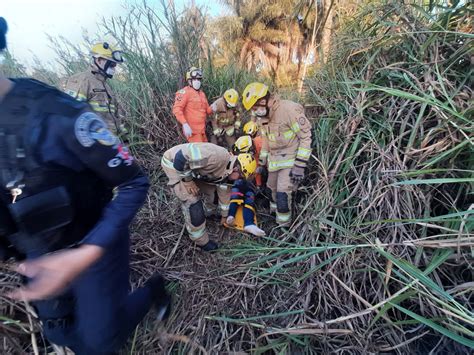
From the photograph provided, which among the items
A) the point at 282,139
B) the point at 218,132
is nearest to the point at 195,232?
the point at 282,139

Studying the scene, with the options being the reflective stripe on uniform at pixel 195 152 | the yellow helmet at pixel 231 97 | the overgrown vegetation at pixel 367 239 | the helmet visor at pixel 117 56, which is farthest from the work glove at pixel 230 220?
the helmet visor at pixel 117 56

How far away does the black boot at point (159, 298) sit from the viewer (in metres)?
1.85

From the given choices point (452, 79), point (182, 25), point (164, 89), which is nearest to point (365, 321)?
point (452, 79)

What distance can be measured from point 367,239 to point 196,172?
1.73 m

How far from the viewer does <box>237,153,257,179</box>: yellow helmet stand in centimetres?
326

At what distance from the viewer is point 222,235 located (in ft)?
10.5

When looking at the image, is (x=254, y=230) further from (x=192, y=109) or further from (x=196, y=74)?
(x=196, y=74)

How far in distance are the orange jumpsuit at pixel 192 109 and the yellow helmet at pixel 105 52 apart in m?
0.98

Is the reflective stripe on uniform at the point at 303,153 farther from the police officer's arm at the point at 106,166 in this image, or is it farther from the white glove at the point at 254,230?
the police officer's arm at the point at 106,166

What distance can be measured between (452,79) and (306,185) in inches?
61.6

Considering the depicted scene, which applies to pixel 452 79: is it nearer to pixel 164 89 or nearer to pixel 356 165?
pixel 356 165

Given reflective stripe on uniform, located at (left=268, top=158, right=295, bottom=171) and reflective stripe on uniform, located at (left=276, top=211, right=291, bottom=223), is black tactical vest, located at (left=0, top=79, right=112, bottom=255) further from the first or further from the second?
reflective stripe on uniform, located at (left=268, top=158, right=295, bottom=171)

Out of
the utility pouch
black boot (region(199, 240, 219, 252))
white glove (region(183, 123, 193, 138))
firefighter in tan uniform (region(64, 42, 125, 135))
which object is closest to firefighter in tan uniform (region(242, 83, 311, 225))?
black boot (region(199, 240, 219, 252))

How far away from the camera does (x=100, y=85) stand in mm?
3973
